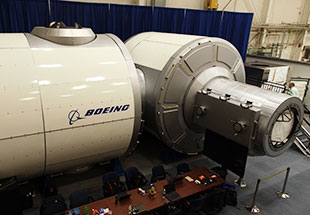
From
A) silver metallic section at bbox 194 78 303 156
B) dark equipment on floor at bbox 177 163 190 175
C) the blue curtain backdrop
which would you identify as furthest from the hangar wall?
dark equipment on floor at bbox 177 163 190 175

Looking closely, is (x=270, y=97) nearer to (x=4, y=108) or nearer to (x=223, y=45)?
(x=223, y=45)

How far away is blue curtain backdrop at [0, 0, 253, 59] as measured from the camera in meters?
8.50

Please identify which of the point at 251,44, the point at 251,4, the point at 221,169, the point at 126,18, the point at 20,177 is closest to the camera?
the point at 20,177

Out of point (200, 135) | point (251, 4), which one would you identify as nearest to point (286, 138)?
point (200, 135)

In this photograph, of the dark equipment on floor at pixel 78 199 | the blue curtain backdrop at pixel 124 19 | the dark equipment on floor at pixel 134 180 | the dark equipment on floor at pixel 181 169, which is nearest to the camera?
the dark equipment on floor at pixel 78 199

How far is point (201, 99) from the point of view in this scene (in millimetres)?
6637

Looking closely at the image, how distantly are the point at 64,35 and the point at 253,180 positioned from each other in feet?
20.8

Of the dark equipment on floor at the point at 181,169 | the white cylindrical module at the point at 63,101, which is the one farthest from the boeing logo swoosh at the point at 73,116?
the dark equipment on floor at the point at 181,169

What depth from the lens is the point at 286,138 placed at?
6117mm

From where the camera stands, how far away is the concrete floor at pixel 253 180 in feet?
21.0

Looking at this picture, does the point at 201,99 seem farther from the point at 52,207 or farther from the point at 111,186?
the point at 52,207

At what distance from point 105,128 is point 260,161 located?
5.47 meters

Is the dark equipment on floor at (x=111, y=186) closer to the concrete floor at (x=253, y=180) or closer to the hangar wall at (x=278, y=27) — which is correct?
the concrete floor at (x=253, y=180)

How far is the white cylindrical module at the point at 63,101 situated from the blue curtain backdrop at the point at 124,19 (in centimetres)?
326
